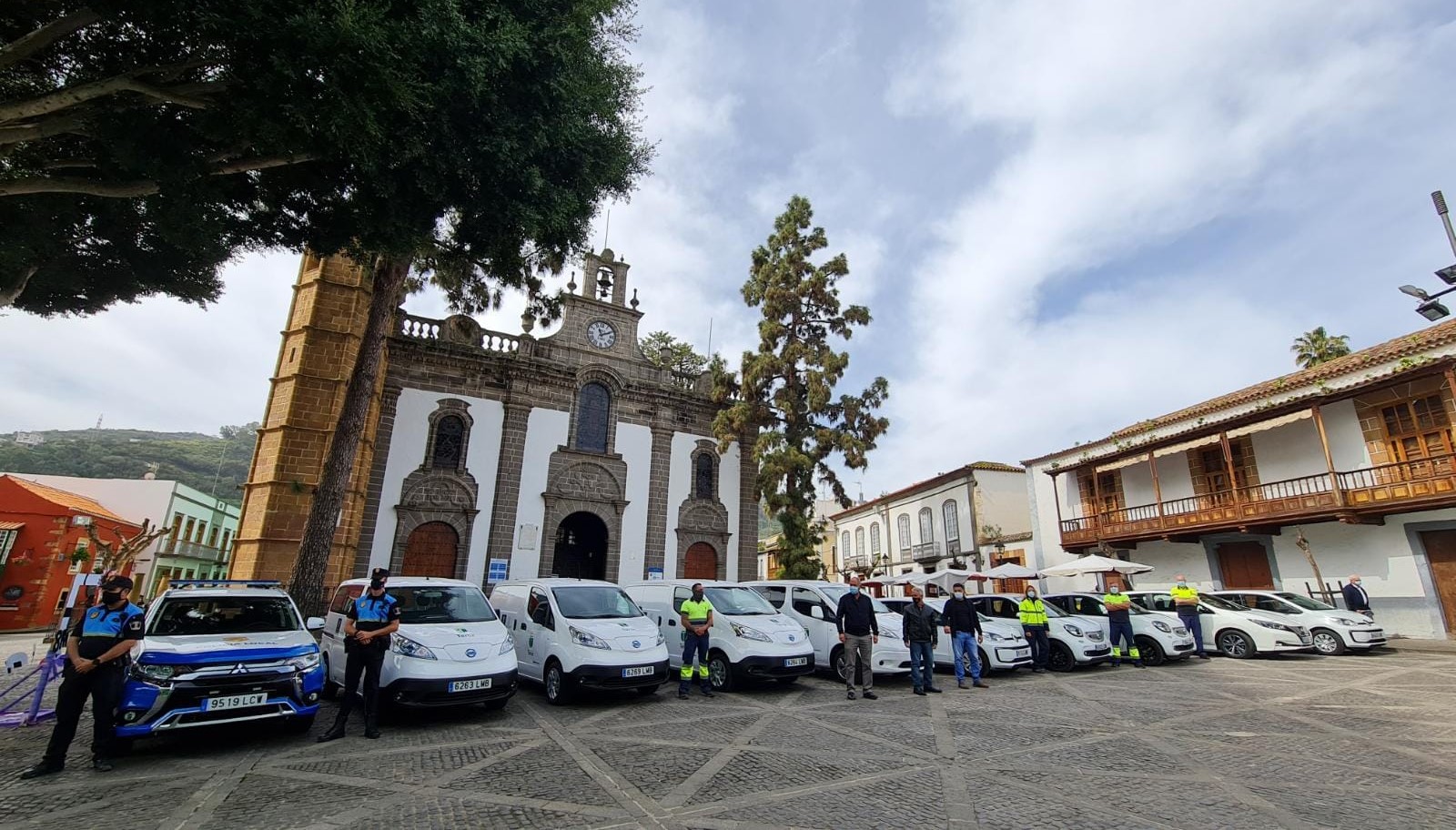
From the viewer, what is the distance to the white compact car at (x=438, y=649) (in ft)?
23.4

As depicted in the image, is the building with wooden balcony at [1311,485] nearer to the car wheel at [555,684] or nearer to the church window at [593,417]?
the church window at [593,417]

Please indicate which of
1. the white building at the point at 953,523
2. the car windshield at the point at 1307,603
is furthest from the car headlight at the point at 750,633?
the white building at the point at 953,523

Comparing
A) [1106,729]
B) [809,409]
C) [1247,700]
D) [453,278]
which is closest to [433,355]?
[453,278]

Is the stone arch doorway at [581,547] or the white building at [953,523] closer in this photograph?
the stone arch doorway at [581,547]

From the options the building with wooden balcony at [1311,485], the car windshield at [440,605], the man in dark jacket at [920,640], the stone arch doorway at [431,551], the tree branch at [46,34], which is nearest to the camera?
the tree branch at [46,34]

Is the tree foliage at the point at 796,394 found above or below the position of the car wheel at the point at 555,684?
above

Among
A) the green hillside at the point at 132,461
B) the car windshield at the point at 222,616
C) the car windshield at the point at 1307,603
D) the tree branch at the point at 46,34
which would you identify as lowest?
the car windshield at the point at 222,616

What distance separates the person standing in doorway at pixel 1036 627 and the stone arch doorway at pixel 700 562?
12246 millimetres

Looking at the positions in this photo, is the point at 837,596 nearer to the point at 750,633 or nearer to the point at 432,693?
the point at 750,633

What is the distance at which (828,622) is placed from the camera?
1094 cm

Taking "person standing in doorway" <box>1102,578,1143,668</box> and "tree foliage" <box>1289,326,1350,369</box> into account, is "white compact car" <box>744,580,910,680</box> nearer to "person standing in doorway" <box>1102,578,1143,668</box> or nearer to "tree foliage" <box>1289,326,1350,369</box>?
"person standing in doorway" <box>1102,578,1143,668</box>

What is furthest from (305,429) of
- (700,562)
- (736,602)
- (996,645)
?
(996,645)

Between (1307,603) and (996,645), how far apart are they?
878 cm

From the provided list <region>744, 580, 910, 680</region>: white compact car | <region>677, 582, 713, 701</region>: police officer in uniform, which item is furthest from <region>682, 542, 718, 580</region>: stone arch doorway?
<region>677, 582, 713, 701</region>: police officer in uniform
